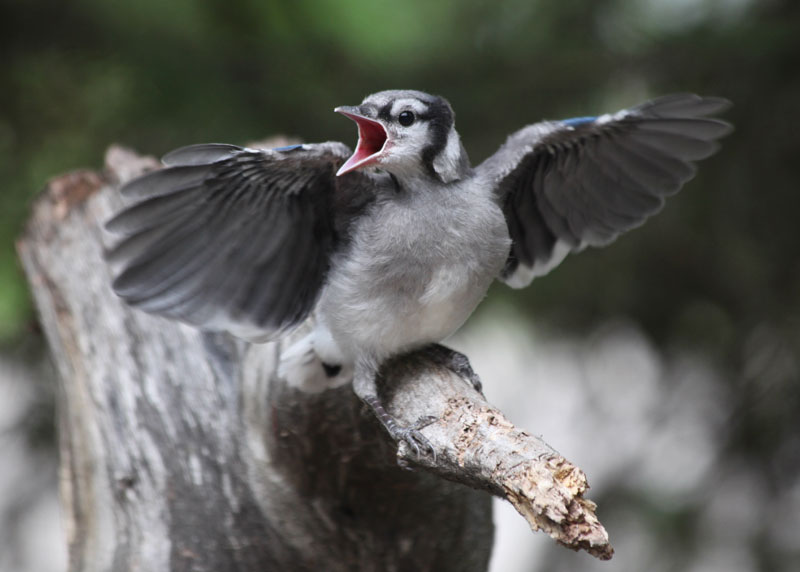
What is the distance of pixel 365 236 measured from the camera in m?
1.55

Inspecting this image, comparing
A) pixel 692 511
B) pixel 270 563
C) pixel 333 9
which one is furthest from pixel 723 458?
pixel 333 9

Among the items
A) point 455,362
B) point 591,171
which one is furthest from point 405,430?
point 591,171

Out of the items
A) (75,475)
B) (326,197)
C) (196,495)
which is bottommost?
(196,495)

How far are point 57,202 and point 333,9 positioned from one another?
76 centimetres

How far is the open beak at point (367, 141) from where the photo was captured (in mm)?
1430

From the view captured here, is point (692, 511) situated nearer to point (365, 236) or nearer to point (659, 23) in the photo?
point (659, 23)

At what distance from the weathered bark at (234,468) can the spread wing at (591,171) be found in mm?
337

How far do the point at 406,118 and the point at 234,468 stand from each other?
735 mm

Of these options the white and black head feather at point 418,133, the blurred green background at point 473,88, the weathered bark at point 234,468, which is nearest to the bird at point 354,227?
the white and black head feather at point 418,133

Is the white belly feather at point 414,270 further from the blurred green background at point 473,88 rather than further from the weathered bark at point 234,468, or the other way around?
the blurred green background at point 473,88

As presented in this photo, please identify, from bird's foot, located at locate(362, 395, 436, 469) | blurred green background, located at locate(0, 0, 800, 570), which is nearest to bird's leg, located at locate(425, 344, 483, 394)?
bird's foot, located at locate(362, 395, 436, 469)

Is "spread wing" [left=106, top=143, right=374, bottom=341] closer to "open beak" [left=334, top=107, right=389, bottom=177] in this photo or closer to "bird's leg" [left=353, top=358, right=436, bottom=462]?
"open beak" [left=334, top=107, right=389, bottom=177]

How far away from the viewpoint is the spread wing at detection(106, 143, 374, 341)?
1.46 m

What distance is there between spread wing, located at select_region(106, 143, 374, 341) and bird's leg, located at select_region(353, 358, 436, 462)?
6.2 inches
